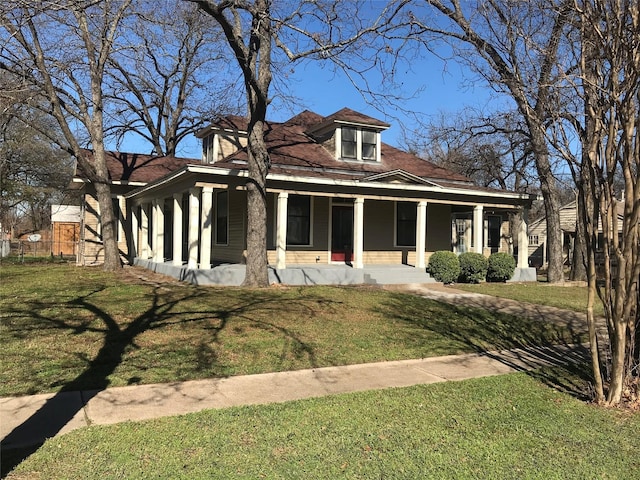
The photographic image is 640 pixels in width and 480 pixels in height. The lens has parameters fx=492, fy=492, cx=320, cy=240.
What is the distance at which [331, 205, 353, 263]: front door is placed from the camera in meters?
18.1

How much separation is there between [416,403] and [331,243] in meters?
13.0

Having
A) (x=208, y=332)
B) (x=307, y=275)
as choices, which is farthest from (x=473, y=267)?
(x=208, y=332)

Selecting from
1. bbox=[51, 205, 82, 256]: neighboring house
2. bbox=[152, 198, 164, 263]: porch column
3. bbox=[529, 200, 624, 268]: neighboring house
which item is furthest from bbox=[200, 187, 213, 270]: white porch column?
bbox=[529, 200, 624, 268]: neighboring house

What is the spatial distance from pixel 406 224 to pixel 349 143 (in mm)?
3934

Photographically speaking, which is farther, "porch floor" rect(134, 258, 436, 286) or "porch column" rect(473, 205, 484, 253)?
"porch column" rect(473, 205, 484, 253)

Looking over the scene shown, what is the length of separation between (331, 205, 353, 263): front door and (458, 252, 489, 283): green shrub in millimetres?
4039

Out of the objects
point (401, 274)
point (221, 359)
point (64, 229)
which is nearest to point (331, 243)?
point (401, 274)

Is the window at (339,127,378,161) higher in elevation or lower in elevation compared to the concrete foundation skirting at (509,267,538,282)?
higher

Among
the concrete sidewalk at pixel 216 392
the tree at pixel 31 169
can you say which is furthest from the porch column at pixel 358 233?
the tree at pixel 31 169

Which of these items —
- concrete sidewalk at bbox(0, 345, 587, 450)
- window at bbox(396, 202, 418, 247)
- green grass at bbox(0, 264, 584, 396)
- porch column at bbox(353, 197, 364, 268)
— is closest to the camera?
concrete sidewalk at bbox(0, 345, 587, 450)

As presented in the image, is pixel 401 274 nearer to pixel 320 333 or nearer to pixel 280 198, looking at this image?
pixel 280 198

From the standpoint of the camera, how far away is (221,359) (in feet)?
21.6

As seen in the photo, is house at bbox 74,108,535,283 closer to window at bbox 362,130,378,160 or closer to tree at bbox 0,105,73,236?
window at bbox 362,130,378,160

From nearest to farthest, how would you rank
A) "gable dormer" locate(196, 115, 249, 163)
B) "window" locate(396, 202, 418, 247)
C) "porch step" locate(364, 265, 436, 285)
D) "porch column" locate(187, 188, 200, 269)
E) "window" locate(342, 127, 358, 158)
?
"porch column" locate(187, 188, 200, 269)
"porch step" locate(364, 265, 436, 285)
"gable dormer" locate(196, 115, 249, 163)
"window" locate(342, 127, 358, 158)
"window" locate(396, 202, 418, 247)
